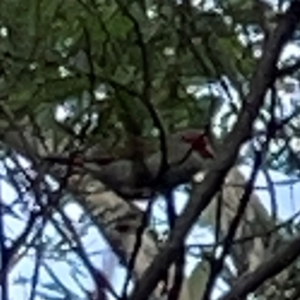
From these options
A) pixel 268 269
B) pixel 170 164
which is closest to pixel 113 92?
pixel 170 164

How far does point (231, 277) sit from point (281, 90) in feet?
0.84

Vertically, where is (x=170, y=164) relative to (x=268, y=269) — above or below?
above

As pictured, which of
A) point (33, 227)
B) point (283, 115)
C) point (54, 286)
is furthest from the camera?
point (54, 286)

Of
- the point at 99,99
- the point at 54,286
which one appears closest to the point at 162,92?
the point at 99,99

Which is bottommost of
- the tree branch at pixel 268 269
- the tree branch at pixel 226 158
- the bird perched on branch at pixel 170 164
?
the tree branch at pixel 268 269

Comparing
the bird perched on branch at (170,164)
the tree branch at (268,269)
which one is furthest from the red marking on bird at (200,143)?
the tree branch at (268,269)

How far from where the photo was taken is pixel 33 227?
84cm

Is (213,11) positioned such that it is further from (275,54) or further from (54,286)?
(54,286)

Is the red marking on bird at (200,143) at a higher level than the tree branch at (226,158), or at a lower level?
higher

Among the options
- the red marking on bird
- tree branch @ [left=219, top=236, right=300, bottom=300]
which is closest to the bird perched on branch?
the red marking on bird

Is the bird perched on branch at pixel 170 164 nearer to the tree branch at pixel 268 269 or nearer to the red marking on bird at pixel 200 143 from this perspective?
the red marking on bird at pixel 200 143

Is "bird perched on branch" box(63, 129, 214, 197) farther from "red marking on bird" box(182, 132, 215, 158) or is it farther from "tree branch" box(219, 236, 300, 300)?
"tree branch" box(219, 236, 300, 300)

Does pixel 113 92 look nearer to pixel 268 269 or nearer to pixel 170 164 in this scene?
pixel 170 164

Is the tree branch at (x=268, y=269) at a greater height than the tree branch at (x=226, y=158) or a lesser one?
lesser
